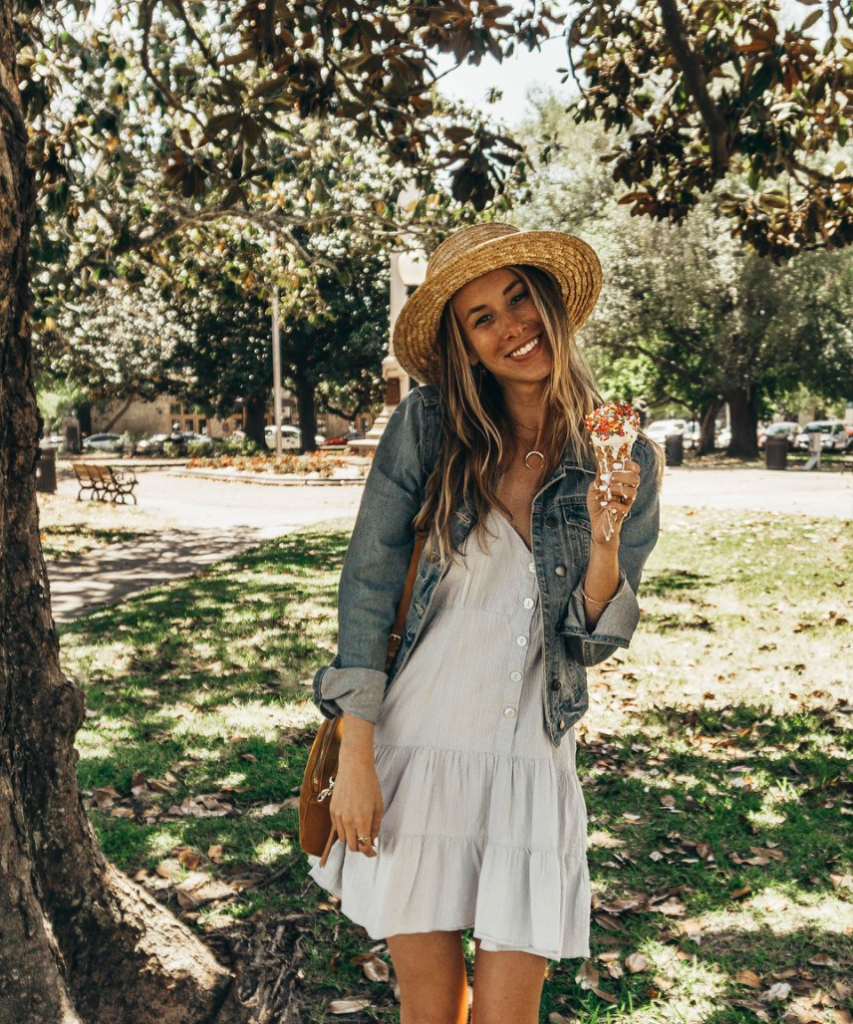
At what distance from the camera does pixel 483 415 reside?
7.46 ft

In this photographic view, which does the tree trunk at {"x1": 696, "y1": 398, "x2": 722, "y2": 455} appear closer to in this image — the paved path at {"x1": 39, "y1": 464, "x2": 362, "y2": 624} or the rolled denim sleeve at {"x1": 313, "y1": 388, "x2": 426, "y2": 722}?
the paved path at {"x1": 39, "y1": 464, "x2": 362, "y2": 624}

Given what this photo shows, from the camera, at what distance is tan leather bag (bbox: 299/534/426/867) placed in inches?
87.0

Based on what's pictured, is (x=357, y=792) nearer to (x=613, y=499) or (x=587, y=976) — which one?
(x=613, y=499)

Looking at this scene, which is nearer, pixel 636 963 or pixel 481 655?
pixel 481 655

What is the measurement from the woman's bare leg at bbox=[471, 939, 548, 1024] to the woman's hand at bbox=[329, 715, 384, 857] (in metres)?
0.33

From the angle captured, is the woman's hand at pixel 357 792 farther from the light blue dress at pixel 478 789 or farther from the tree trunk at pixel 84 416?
the tree trunk at pixel 84 416

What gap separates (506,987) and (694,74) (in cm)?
581

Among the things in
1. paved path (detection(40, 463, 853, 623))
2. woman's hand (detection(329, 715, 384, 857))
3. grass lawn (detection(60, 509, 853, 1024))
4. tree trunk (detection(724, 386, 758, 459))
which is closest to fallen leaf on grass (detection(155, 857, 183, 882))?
grass lawn (detection(60, 509, 853, 1024))

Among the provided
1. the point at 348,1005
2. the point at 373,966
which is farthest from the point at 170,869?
the point at 348,1005

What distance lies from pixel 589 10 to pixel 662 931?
5.60 meters

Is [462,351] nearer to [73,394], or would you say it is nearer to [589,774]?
[589,774]

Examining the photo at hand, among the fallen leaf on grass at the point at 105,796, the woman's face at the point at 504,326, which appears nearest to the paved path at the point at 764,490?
the fallen leaf on grass at the point at 105,796

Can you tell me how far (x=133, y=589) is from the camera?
11.1 m

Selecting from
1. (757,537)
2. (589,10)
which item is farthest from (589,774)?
(757,537)
